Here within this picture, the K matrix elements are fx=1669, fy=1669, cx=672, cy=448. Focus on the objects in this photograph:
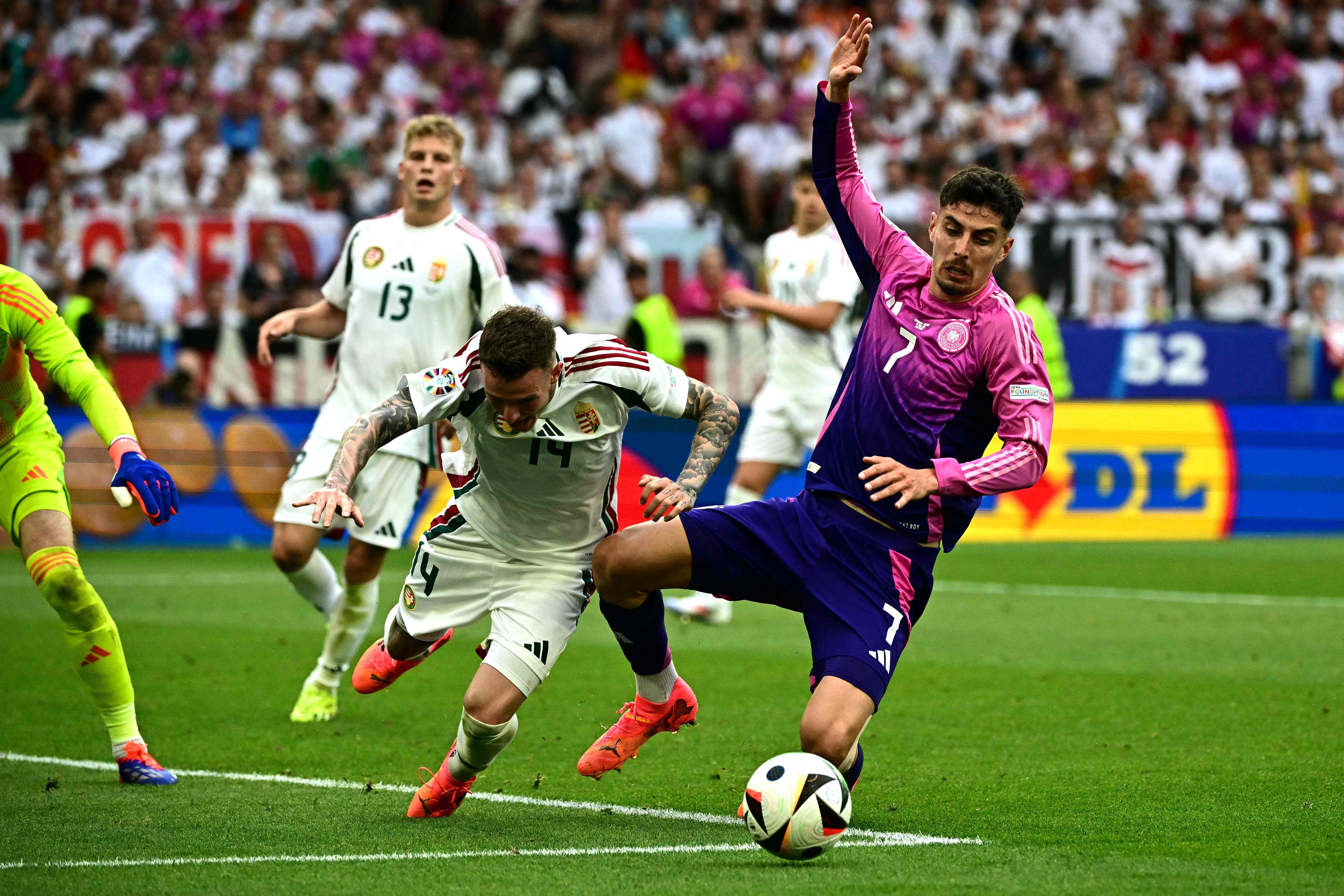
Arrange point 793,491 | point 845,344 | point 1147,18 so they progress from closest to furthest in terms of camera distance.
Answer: point 845,344 < point 793,491 < point 1147,18

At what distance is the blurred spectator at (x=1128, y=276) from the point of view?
18281mm

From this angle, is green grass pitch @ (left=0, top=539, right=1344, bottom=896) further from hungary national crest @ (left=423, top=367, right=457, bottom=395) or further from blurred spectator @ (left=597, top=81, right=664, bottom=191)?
blurred spectator @ (left=597, top=81, right=664, bottom=191)

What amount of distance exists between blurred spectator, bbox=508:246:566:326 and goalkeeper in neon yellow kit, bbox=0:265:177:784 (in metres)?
8.83

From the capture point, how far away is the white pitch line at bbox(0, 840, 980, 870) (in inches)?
198

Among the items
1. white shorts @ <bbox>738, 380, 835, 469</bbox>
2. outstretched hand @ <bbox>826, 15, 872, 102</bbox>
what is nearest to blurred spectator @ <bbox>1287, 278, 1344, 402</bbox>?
white shorts @ <bbox>738, 380, 835, 469</bbox>

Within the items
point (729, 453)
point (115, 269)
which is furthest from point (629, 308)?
point (115, 269)

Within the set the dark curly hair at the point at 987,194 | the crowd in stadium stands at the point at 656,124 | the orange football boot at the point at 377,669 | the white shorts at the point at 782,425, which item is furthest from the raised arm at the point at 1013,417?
the crowd in stadium stands at the point at 656,124

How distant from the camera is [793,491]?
48.9 ft

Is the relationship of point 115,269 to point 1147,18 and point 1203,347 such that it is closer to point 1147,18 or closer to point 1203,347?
point 1203,347

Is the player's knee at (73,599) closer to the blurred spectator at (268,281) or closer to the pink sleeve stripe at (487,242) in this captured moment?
the pink sleeve stripe at (487,242)

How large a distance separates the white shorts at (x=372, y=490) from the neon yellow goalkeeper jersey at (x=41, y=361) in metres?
1.65

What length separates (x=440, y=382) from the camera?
5625mm

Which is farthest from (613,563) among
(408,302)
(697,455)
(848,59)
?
(408,302)

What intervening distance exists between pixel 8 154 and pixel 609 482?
554 inches
